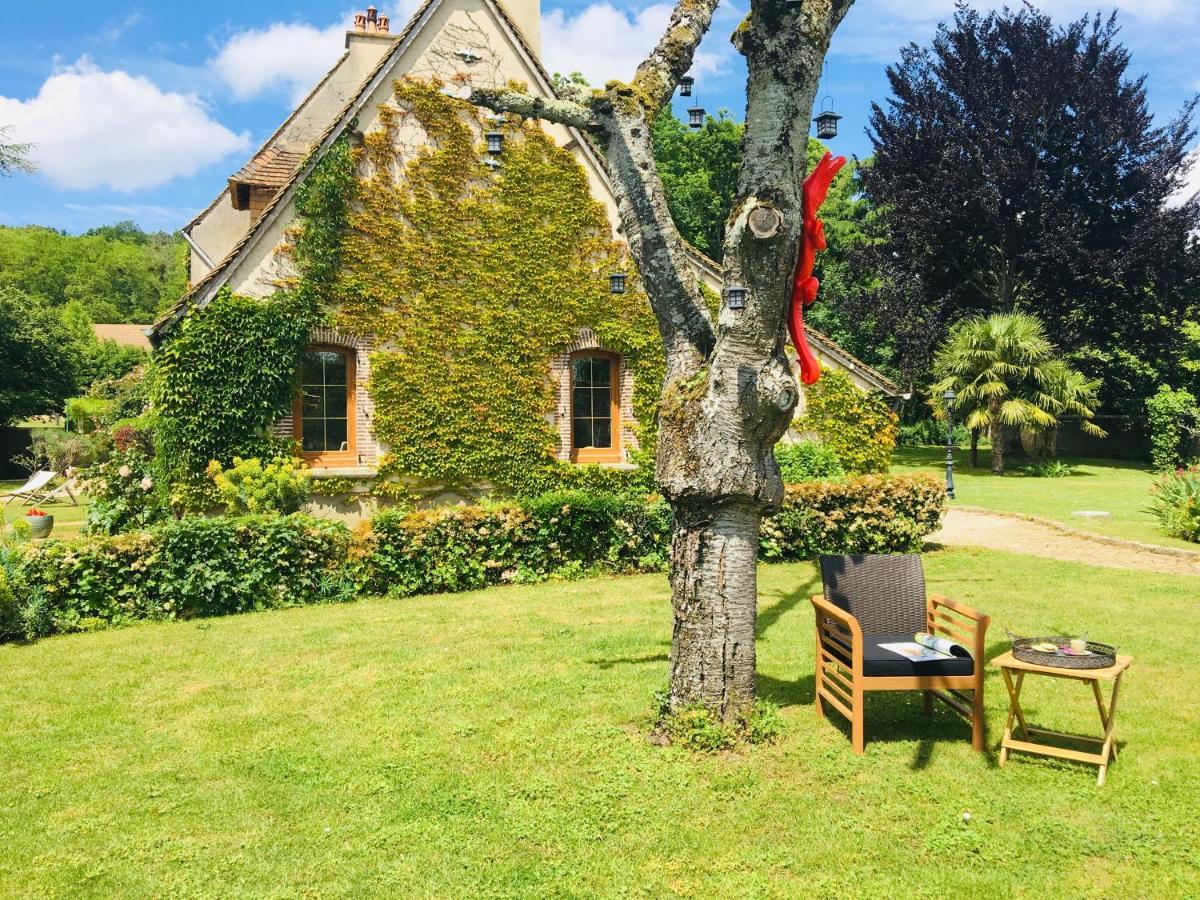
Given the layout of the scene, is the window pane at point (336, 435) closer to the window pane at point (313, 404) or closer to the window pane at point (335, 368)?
the window pane at point (313, 404)

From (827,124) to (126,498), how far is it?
12062mm

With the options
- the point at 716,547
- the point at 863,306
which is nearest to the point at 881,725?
the point at 716,547

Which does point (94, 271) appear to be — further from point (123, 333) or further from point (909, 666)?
point (909, 666)

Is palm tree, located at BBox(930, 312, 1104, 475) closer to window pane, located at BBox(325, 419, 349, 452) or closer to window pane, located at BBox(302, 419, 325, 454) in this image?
window pane, located at BBox(325, 419, 349, 452)

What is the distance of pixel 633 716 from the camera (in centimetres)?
619

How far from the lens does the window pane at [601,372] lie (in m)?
15.4

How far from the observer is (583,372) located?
15.3 meters

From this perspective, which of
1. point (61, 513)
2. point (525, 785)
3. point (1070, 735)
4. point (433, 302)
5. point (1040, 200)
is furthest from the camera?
point (1040, 200)

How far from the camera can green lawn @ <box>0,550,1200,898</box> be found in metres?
4.14

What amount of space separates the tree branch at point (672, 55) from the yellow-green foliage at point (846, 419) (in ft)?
32.3

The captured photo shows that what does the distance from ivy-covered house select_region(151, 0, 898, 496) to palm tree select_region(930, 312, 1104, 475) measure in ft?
42.1

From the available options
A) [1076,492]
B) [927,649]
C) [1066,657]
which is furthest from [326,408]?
[1076,492]

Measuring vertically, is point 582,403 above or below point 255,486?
above

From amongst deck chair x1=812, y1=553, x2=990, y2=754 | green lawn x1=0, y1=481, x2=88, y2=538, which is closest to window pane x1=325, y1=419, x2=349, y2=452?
green lawn x1=0, y1=481, x2=88, y2=538
